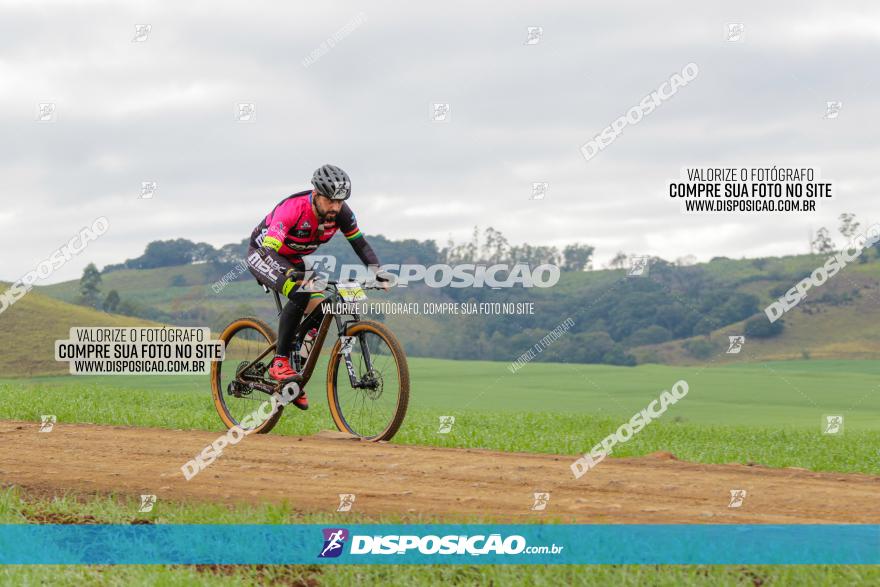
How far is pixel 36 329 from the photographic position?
50.1 m

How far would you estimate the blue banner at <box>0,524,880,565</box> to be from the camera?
20.3 feet

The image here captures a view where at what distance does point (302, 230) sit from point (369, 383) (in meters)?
2.14

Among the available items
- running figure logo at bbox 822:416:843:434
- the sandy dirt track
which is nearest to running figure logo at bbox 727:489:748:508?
the sandy dirt track

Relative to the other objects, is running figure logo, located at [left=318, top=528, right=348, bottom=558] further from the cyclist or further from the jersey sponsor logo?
the jersey sponsor logo

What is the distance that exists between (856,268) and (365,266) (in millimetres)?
115146

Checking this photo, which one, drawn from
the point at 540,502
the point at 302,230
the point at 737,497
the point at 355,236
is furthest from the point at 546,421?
the point at 540,502

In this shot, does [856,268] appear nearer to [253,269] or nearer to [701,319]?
[701,319]

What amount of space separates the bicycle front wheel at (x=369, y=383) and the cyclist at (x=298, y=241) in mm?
581

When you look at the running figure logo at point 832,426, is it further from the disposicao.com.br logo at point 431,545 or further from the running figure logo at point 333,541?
the running figure logo at point 333,541

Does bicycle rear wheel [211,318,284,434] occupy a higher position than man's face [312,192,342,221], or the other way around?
man's face [312,192,342,221]

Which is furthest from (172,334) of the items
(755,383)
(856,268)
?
(856,268)

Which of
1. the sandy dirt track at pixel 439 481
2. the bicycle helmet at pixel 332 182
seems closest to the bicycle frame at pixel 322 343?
the sandy dirt track at pixel 439 481

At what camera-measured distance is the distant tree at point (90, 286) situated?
7688 cm

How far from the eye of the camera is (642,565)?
19.8ft
